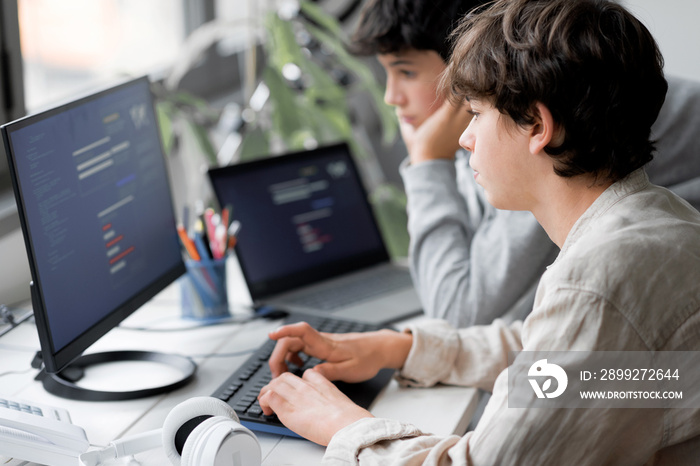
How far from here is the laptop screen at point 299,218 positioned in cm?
150

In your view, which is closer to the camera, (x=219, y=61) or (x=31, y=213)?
(x=31, y=213)

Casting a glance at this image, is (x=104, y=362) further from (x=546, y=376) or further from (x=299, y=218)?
(x=546, y=376)

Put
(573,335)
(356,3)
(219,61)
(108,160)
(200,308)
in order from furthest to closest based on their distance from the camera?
1. (356,3)
2. (219,61)
3. (200,308)
4. (108,160)
5. (573,335)

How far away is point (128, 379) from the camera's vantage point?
112 cm

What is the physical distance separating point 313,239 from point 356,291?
0.15 meters

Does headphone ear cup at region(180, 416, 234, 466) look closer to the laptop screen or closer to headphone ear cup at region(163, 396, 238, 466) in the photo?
headphone ear cup at region(163, 396, 238, 466)

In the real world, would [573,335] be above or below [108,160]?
below

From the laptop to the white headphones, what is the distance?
1.83 feet

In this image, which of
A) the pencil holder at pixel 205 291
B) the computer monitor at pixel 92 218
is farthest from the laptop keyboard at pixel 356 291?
the computer monitor at pixel 92 218

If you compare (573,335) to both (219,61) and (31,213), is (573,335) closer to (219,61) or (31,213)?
(31,213)

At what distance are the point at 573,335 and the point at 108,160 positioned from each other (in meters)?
0.74

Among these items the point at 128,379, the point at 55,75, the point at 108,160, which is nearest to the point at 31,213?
the point at 108,160

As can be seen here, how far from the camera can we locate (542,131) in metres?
0.83

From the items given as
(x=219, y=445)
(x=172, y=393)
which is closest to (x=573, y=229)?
(x=219, y=445)
